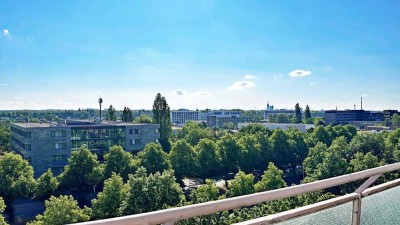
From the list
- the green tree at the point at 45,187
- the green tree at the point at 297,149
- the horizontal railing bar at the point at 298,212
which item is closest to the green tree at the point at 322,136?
the green tree at the point at 297,149

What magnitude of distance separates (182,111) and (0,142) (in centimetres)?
13192

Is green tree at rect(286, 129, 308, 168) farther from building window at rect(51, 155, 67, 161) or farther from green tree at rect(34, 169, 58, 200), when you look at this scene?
green tree at rect(34, 169, 58, 200)

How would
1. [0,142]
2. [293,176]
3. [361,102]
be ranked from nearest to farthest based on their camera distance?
[293,176] → [0,142] → [361,102]

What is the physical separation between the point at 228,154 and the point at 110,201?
19179 mm

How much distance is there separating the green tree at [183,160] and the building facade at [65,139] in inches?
497

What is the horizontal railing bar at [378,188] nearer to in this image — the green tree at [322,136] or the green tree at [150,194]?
the green tree at [150,194]

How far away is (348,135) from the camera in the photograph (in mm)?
59688

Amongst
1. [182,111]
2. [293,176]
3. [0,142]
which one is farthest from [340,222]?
[182,111]

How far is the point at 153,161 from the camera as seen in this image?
115 ft

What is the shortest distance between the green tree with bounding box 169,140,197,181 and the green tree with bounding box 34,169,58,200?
1230cm

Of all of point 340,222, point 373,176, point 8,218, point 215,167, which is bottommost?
point 8,218

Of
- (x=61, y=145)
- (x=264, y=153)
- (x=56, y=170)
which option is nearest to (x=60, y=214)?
(x=56, y=170)

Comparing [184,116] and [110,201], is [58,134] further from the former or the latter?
[184,116]

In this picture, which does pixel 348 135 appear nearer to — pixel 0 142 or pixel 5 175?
pixel 5 175
